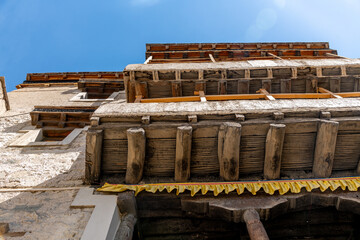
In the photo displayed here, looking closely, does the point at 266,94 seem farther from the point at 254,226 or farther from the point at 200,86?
the point at 254,226

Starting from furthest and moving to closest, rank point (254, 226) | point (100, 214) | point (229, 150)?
point (229, 150)
point (100, 214)
point (254, 226)

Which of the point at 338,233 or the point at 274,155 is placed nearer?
the point at 274,155

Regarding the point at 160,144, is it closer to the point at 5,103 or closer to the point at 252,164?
the point at 252,164

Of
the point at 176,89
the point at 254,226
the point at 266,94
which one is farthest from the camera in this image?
the point at 176,89

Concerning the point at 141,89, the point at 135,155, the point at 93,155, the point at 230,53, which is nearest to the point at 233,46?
the point at 230,53

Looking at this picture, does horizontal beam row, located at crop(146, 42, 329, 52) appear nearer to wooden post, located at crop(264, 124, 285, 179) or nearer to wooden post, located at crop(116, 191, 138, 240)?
wooden post, located at crop(264, 124, 285, 179)

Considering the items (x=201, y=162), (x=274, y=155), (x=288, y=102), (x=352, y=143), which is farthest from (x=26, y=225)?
(x=352, y=143)

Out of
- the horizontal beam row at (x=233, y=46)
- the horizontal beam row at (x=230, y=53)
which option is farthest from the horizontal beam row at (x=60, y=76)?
the horizontal beam row at (x=230, y=53)

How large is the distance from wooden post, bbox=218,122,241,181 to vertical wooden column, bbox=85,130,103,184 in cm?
258

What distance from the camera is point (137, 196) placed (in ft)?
15.5

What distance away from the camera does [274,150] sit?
179 inches

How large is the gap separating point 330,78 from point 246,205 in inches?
185

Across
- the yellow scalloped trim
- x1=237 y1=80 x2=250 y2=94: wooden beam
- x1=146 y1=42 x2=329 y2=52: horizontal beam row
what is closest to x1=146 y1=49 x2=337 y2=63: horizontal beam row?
x1=146 y1=42 x2=329 y2=52: horizontal beam row

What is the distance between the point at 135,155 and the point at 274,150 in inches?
117
